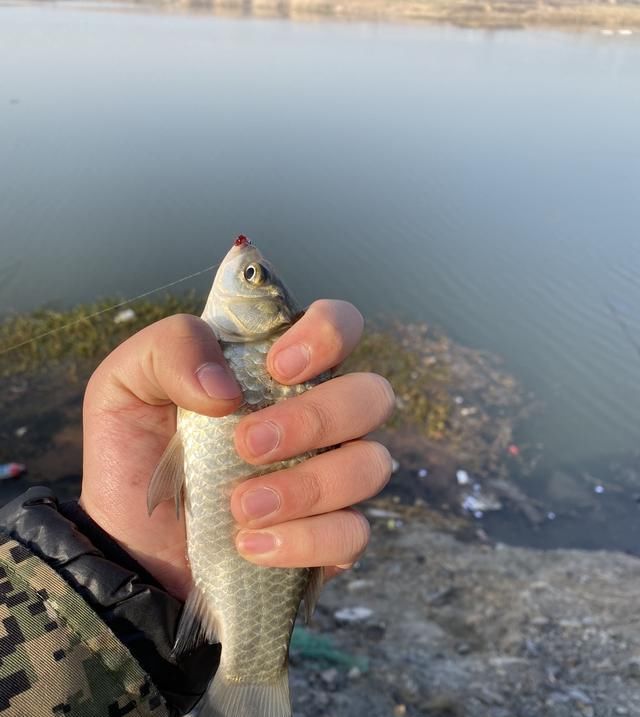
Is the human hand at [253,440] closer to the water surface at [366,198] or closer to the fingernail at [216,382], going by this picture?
the fingernail at [216,382]

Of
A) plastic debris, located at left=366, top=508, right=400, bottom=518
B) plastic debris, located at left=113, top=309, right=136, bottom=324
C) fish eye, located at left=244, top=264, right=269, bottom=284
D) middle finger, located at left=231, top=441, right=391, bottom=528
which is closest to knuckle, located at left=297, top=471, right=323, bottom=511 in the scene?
middle finger, located at left=231, top=441, right=391, bottom=528

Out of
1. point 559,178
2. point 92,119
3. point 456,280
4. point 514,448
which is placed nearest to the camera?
point 514,448

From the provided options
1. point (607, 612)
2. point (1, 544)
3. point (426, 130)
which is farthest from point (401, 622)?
point (426, 130)

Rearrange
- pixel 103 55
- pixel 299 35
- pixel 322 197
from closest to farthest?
pixel 322 197 < pixel 103 55 < pixel 299 35

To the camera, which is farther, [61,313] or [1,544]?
[61,313]

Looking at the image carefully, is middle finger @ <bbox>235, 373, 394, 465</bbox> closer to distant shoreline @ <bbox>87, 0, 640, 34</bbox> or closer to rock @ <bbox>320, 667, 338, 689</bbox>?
rock @ <bbox>320, 667, 338, 689</bbox>

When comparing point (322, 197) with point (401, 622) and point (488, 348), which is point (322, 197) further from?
point (401, 622)

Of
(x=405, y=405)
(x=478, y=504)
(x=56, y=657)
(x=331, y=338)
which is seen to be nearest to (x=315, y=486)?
(x=331, y=338)
